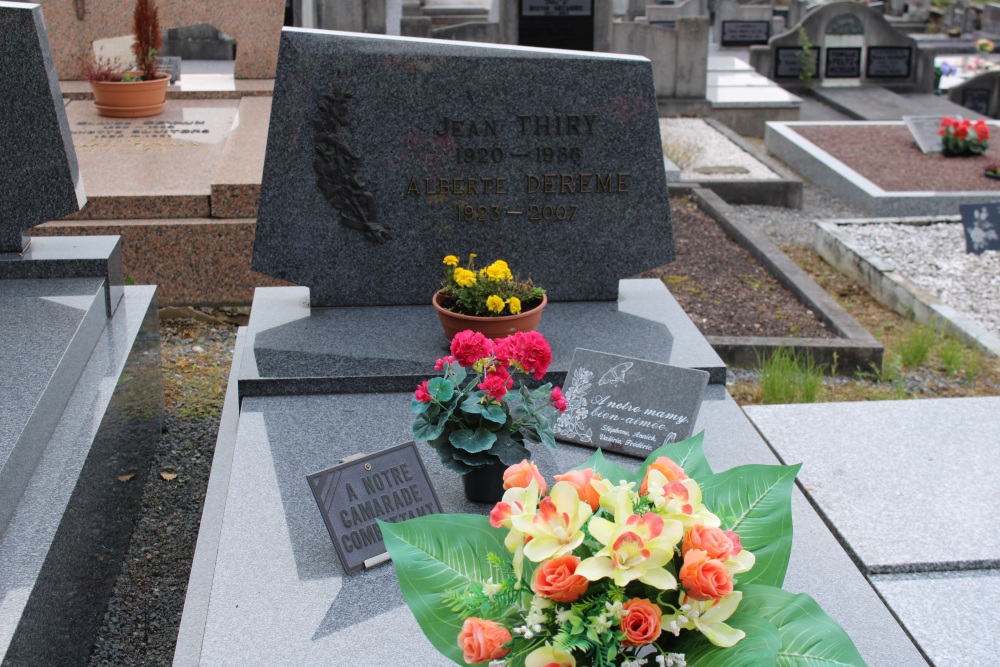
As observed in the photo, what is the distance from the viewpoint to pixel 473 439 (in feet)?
9.64

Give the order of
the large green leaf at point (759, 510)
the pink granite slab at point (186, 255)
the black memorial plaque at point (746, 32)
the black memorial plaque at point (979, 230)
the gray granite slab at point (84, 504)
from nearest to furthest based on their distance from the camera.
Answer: the large green leaf at point (759, 510) → the gray granite slab at point (84, 504) → the pink granite slab at point (186, 255) → the black memorial plaque at point (979, 230) → the black memorial plaque at point (746, 32)

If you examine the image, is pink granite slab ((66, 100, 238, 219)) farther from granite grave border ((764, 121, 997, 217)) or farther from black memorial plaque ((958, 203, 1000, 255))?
granite grave border ((764, 121, 997, 217))

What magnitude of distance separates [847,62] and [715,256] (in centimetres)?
818

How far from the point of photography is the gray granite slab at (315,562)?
8.21 feet

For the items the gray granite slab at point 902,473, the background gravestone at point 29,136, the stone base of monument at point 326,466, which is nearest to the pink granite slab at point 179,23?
the background gravestone at point 29,136

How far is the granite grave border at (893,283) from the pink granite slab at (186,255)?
3788 mm

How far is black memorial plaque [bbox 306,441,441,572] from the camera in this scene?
2766 mm

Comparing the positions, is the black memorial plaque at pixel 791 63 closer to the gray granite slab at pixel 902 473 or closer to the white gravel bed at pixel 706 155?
the white gravel bed at pixel 706 155

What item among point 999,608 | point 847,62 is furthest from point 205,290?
point 847,62

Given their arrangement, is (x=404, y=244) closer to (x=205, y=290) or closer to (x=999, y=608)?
(x=205, y=290)

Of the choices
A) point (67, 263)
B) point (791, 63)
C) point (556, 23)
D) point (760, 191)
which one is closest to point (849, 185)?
point (760, 191)

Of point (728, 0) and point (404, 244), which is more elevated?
point (728, 0)

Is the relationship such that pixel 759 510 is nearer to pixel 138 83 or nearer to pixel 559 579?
pixel 559 579

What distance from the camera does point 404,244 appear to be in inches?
172
